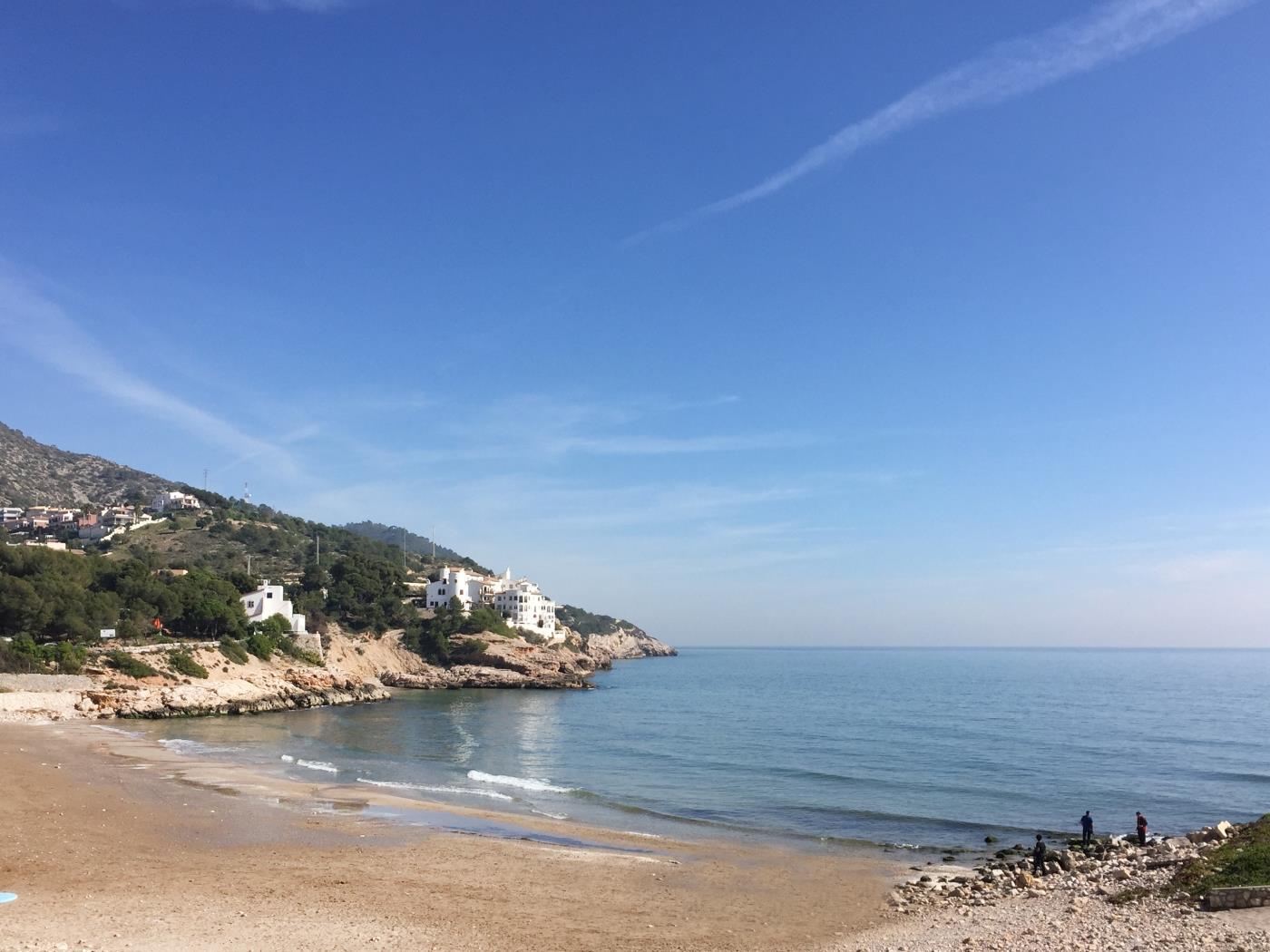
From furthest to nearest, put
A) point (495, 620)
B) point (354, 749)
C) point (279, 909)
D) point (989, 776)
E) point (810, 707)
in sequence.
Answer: point (495, 620), point (810, 707), point (354, 749), point (989, 776), point (279, 909)

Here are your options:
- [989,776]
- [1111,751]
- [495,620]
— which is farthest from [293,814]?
[495,620]

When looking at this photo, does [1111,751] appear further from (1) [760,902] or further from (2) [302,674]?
(2) [302,674]

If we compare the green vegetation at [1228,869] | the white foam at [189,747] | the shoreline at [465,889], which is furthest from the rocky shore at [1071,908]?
the white foam at [189,747]

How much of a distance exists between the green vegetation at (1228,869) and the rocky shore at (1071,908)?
0.34m

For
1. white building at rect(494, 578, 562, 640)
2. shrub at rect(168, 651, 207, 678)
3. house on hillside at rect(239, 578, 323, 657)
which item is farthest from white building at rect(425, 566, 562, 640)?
shrub at rect(168, 651, 207, 678)

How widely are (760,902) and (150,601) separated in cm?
7136

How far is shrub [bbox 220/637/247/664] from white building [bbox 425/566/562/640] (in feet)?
150

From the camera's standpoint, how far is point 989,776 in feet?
134

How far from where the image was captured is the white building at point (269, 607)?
86.4 metres

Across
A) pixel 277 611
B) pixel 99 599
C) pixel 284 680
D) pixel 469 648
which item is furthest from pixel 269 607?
pixel 469 648

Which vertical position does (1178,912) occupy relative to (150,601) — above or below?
A: below

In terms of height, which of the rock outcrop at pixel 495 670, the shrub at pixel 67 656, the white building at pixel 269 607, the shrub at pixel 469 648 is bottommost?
the rock outcrop at pixel 495 670

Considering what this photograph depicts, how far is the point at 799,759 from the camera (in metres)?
45.7

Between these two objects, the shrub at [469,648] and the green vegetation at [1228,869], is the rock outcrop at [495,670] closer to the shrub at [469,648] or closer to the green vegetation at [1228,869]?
the shrub at [469,648]
